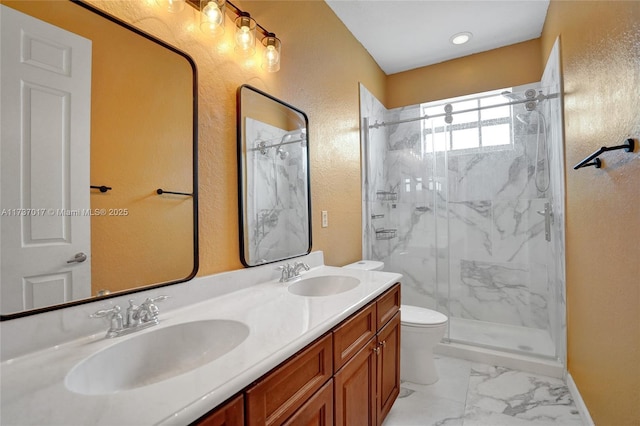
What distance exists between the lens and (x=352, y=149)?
2.57m

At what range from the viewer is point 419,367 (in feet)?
6.78

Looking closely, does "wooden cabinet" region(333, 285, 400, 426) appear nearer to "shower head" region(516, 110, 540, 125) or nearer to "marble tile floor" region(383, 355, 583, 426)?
"marble tile floor" region(383, 355, 583, 426)

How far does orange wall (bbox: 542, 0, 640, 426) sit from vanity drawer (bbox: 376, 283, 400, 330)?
91 centimetres

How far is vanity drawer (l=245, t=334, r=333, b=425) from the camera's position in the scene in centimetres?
71

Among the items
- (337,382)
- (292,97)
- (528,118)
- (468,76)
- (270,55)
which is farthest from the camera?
(468,76)

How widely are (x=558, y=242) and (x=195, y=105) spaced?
8.49 ft

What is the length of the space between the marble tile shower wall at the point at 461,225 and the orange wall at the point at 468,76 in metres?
0.33

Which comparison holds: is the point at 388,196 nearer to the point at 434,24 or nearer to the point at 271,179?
the point at 434,24

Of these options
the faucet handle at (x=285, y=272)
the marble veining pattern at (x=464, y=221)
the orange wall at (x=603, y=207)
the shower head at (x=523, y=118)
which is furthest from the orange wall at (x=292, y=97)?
the orange wall at (x=603, y=207)

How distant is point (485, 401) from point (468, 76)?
9.34ft

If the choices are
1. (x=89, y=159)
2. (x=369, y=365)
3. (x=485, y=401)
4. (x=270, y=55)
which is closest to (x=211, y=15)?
(x=270, y=55)

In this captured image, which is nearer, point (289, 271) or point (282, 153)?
point (289, 271)

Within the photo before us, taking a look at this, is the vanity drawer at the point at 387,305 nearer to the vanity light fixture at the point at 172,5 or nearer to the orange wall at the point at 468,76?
the vanity light fixture at the point at 172,5

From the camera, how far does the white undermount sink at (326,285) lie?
1603 millimetres
